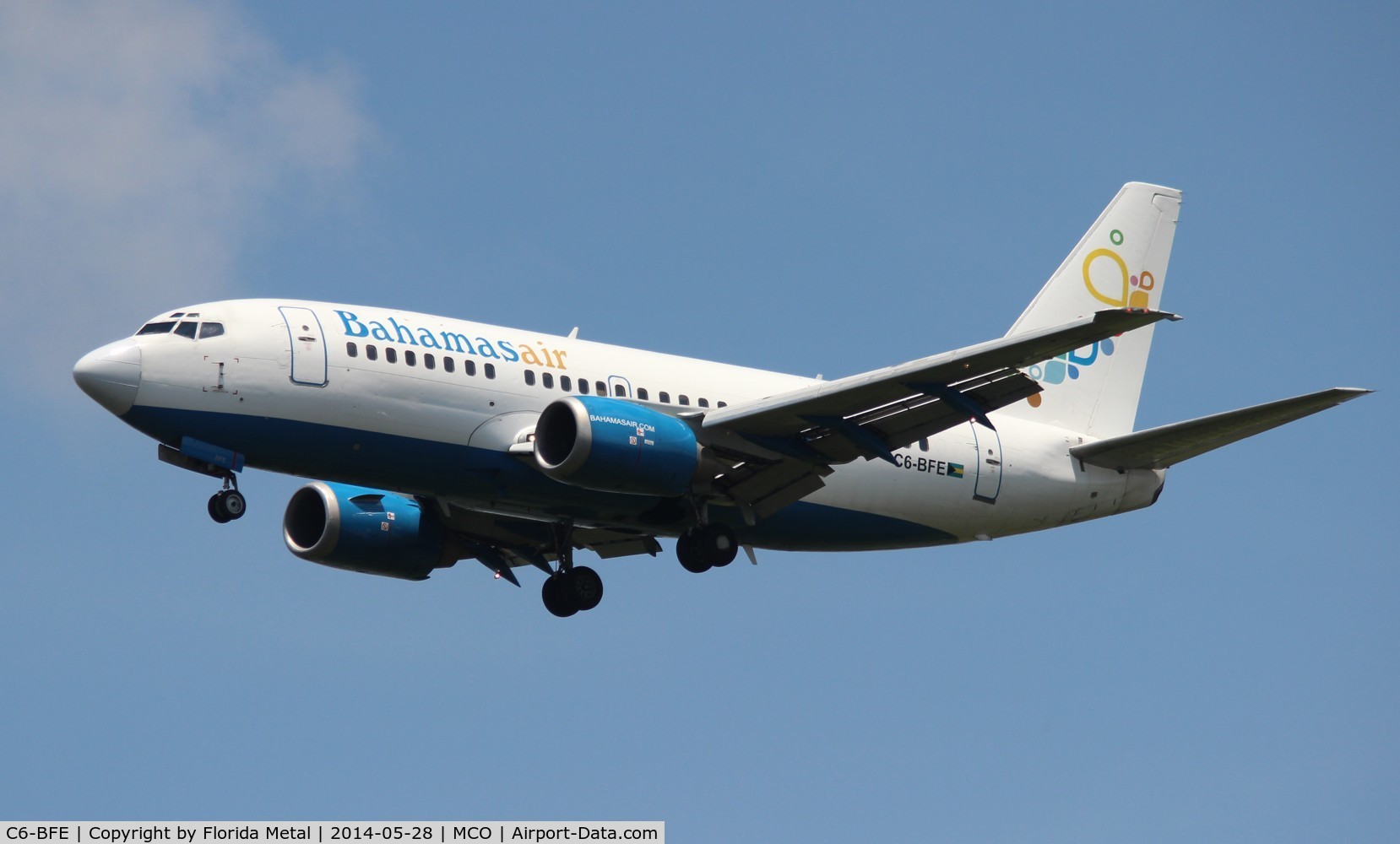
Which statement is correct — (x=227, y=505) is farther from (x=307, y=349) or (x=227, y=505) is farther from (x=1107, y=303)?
(x=1107, y=303)

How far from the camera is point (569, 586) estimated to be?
1566 inches

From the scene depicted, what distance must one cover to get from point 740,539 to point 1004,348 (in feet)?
27.1

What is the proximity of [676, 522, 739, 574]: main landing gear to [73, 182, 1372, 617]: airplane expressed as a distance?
1.8 inches

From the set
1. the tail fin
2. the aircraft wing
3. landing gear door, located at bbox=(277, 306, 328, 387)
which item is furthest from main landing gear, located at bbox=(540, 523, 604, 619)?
the tail fin

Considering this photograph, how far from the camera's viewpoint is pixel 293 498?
39.9 metres

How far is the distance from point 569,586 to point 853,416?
303 inches

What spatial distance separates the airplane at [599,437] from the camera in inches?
1300

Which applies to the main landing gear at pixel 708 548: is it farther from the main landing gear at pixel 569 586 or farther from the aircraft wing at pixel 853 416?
the main landing gear at pixel 569 586

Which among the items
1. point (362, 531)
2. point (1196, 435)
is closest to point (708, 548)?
point (362, 531)

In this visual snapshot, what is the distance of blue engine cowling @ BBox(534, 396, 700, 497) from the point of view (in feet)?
110

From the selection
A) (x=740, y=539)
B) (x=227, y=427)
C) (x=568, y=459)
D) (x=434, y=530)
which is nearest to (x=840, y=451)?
(x=740, y=539)

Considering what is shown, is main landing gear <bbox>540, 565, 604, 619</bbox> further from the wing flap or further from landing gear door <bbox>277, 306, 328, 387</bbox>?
landing gear door <bbox>277, 306, 328, 387</bbox>

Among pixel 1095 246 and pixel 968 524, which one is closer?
pixel 968 524

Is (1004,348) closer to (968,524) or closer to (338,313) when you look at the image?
(968,524)
